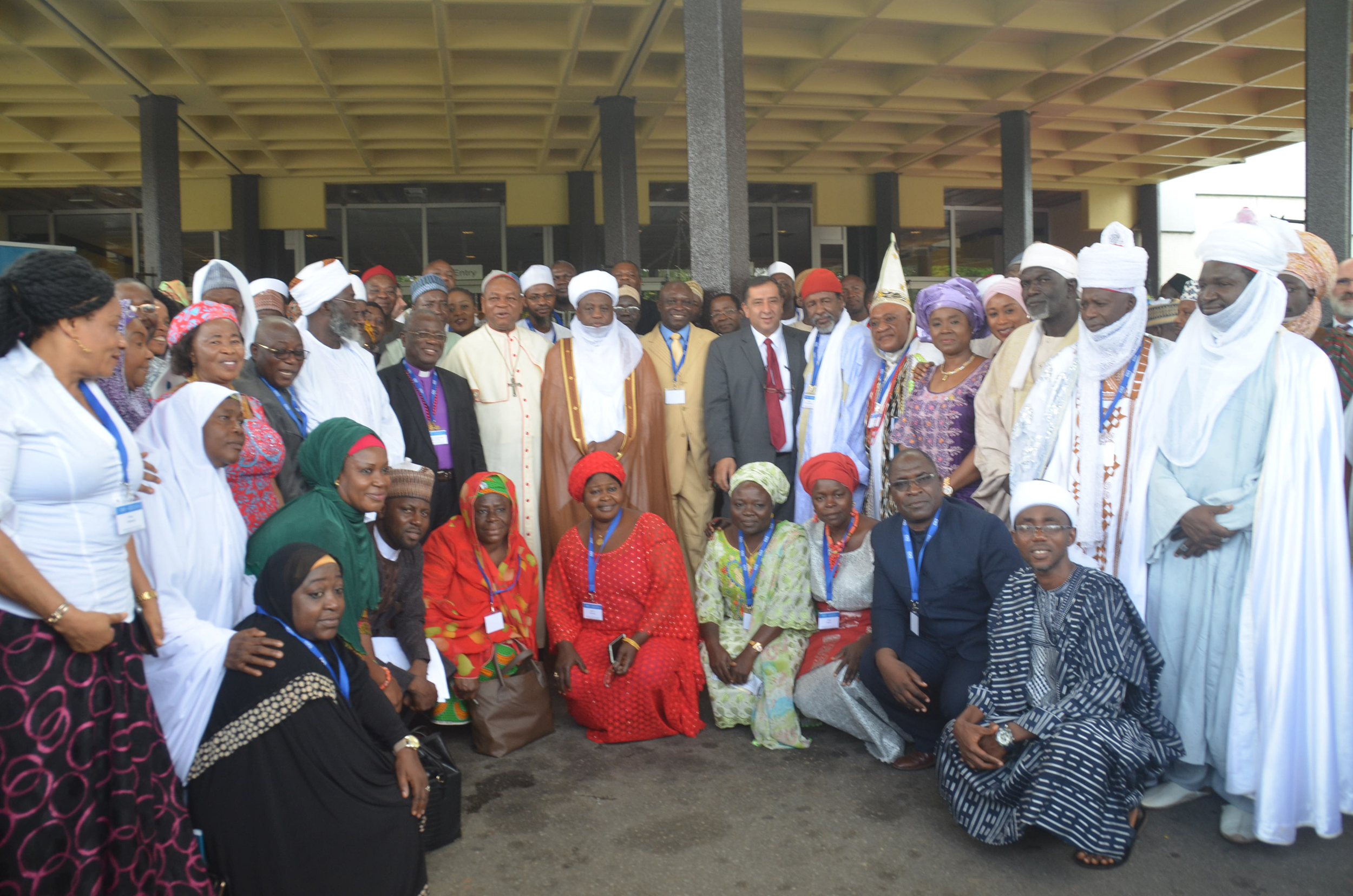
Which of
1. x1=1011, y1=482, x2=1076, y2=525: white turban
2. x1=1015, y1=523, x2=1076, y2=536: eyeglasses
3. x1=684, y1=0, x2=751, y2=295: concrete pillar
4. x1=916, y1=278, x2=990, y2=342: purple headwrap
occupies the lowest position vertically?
x1=1015, y1=523, x2=1076, y2=536: eyeglasses

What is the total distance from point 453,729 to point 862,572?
6.79ft

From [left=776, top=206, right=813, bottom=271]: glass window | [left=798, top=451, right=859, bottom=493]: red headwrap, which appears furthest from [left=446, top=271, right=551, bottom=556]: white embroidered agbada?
[left=776, top=206, right=813, bottom=271]: glass window

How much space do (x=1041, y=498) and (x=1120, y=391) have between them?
0.77 metres

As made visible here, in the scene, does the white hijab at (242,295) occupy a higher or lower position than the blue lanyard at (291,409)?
higher

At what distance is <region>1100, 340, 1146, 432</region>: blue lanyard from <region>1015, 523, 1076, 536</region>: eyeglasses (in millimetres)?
675

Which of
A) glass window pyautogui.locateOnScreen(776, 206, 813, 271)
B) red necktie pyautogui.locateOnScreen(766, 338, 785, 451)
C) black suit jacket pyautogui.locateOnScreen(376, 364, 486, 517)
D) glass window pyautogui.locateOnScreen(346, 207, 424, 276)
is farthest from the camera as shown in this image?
glass window pyautogui.locateOnScreen(776, 206, 813, 271)

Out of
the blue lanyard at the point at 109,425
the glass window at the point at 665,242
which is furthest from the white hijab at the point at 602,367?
the glass window at the point at 665,242

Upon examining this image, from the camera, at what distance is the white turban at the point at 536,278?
6.56 metres

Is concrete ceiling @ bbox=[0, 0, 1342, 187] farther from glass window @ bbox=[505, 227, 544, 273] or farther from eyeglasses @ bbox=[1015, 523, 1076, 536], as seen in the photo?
eyeglasses @ bbox=[1015, 523, 1076, 536]

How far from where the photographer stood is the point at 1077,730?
308 centimetres

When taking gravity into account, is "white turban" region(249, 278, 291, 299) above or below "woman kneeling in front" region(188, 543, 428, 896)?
above

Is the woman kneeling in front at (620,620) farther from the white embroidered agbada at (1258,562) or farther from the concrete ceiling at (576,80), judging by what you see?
the concrete ceiling at (576,80)

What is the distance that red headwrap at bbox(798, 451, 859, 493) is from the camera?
4.32 m

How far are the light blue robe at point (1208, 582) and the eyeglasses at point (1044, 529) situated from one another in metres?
0.49
